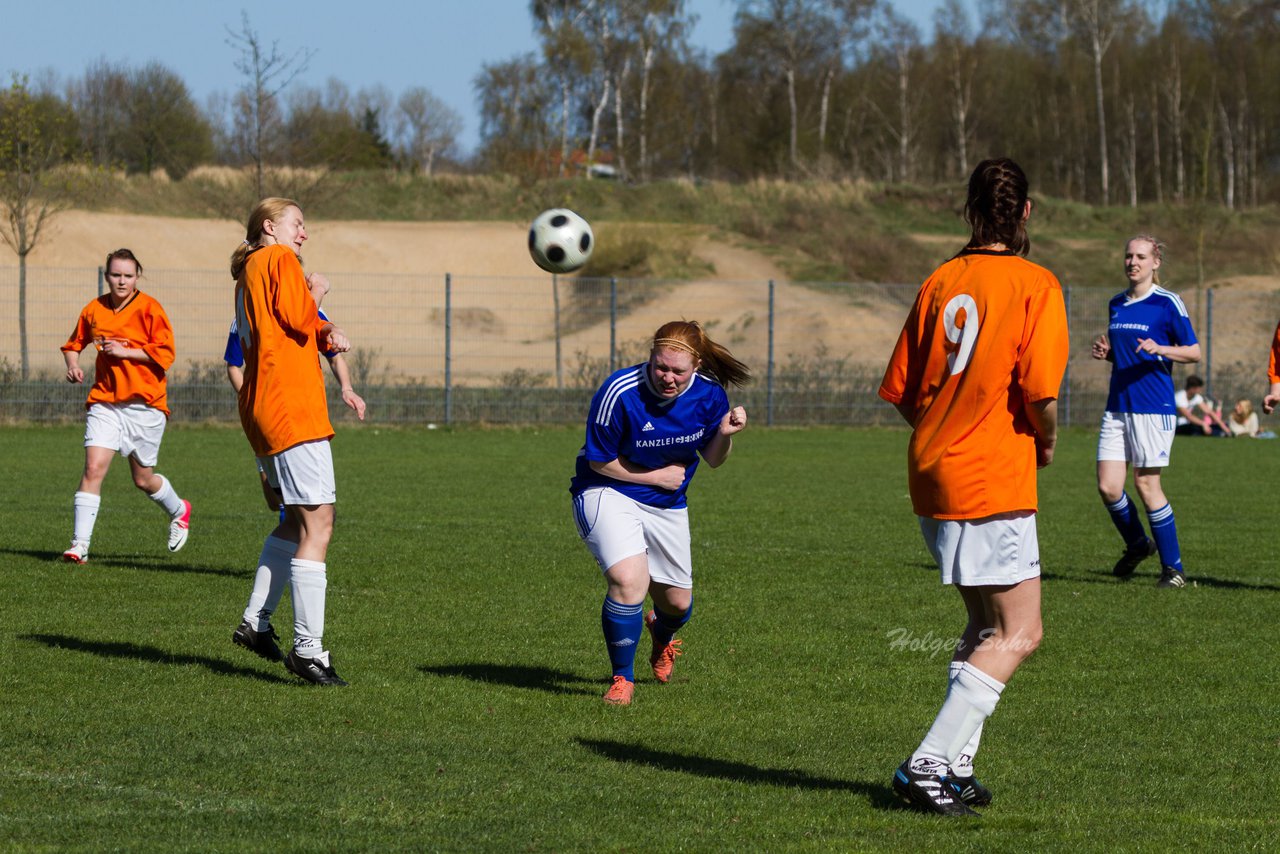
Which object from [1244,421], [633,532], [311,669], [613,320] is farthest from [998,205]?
[1244,421]

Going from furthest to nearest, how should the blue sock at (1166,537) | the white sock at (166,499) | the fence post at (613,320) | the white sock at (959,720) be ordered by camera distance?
the fence post at (613,320) → the white sock at (166,499) → the blue sock at (1166,537) → the white sock at (959,720)

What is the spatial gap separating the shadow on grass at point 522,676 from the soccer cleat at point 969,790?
2071mm

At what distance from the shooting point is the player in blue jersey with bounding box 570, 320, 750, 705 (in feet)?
19.3

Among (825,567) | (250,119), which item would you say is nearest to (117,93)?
(250,119)

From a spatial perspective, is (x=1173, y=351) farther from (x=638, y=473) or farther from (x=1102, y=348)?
(x=638, y=473)

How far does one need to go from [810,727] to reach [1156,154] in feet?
189

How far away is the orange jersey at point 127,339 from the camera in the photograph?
9.55 metres

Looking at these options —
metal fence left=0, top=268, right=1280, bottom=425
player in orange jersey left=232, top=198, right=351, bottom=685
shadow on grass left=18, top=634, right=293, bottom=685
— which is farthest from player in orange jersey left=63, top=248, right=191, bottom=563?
metal fence left=0, top=268, right=1280, bottom=425

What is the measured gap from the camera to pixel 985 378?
4.21 m

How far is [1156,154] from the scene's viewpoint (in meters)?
58.3

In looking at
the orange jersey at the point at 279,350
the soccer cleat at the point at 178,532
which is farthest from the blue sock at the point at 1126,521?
the soccer cleat at the point at 178,532

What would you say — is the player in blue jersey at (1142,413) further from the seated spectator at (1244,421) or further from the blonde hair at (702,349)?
the seated spectator at (1244,421)

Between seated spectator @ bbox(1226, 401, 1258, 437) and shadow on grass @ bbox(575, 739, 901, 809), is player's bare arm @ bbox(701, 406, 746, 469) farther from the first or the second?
seated spectator @ bbox(1226, 401, 1258, 437)

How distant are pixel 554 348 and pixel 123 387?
1951 cm
